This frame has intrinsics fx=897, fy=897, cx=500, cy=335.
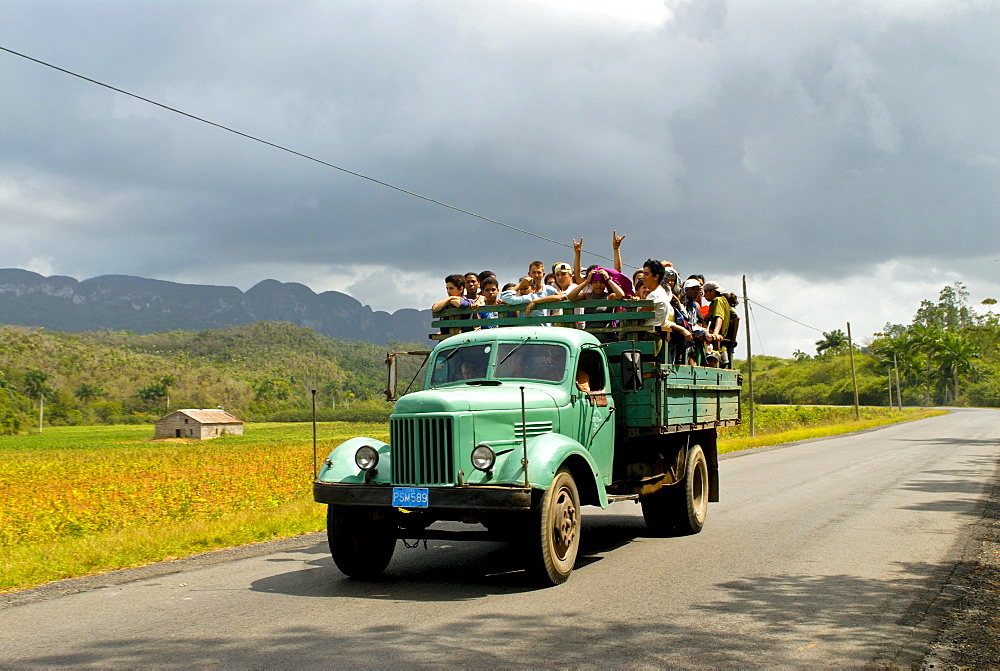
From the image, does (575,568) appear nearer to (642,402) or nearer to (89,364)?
(642,402)

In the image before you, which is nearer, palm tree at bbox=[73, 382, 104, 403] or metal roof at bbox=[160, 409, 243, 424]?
metal roof at bbox=[160, 409, 243, 424]

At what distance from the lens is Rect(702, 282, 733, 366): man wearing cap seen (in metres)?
12.3

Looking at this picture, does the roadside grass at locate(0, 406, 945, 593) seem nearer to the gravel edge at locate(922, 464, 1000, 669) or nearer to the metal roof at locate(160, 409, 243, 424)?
the gravel edge at locate(922, 464, 1000, 669)

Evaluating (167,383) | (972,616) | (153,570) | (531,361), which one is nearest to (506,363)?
(531,361)

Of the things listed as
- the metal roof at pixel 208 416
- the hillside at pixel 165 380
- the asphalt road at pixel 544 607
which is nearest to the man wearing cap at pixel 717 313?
the asphalt road at pixel 544 607

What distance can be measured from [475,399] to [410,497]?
1.00m

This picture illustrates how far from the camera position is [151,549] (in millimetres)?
9656

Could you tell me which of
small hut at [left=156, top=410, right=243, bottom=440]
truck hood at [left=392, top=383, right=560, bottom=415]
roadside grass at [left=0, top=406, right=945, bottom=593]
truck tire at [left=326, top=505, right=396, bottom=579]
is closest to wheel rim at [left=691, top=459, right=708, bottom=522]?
truck hood at [left=392, top=383, right=560, bottom=415]

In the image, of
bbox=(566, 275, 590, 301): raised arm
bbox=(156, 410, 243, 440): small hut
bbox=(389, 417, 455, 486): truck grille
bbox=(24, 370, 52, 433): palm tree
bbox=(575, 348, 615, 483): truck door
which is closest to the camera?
bbox=(389, 417, 455, 486): truck grille

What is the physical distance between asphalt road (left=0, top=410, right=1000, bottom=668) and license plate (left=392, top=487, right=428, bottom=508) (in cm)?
73

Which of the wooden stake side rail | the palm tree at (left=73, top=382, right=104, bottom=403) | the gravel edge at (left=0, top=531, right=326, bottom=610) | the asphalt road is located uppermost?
the palm tree at (left=73, top=382, right=104, bottom=403)

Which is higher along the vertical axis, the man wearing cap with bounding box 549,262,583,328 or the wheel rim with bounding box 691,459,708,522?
the man wearing cap with bounding box 549,262,583,328

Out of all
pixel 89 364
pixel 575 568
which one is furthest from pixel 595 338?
pixel 89 364

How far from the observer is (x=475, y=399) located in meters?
7.75
